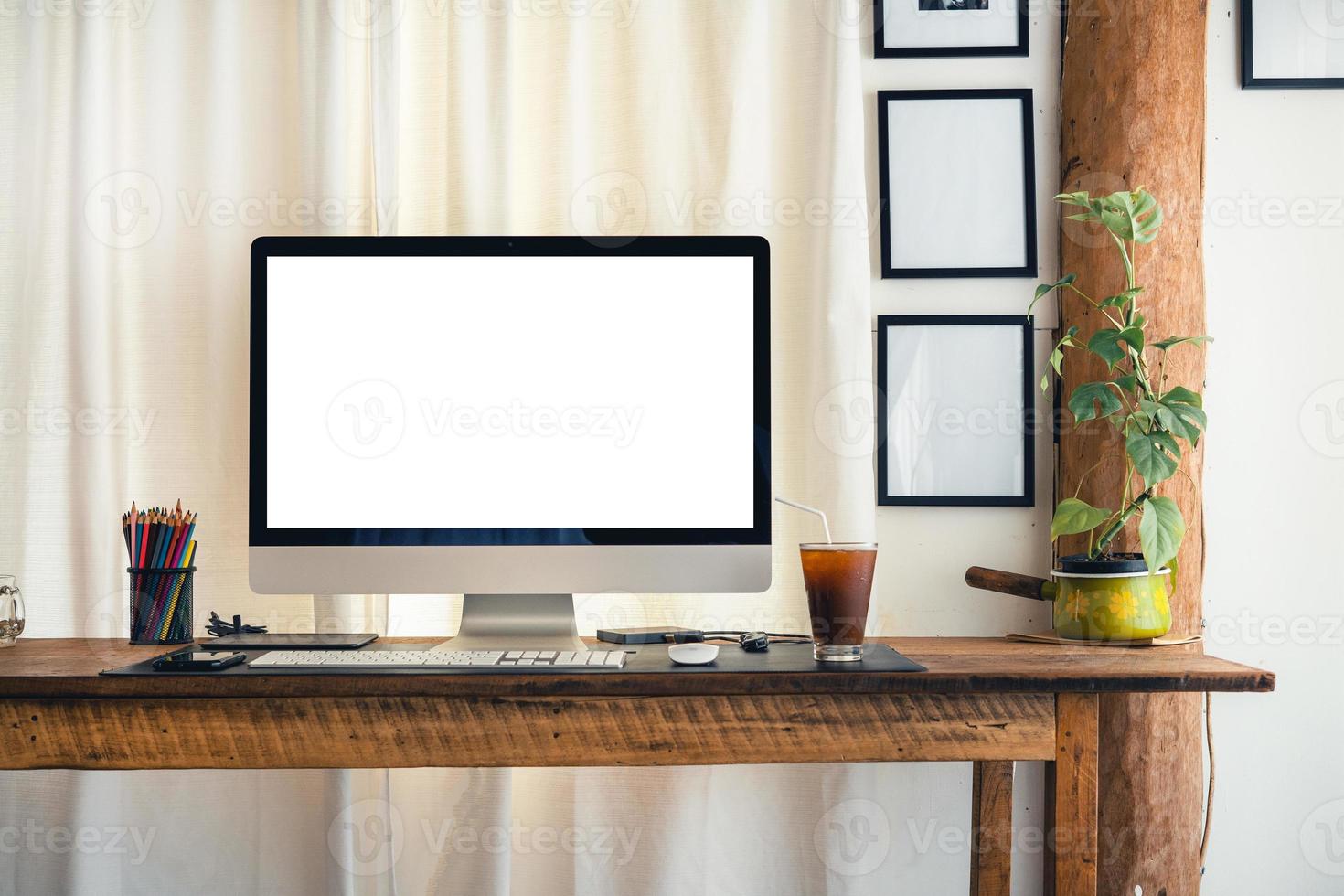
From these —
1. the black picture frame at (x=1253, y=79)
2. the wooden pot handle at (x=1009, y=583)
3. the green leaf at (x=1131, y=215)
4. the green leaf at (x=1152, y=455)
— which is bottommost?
the wooden pot handle at (x=1009, y=583)

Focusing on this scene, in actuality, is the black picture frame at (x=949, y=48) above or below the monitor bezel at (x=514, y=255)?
above

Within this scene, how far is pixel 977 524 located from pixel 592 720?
3.12 feet

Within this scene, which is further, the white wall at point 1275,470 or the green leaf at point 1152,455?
the white wall at point 1275,470

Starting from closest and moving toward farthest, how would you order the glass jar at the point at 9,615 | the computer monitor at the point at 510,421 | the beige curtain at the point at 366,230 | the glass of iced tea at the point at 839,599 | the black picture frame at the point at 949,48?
the glass of iced tea at the point at 839,599 → the computer monitor at the point at 510,421 → the glass jar at the point at 9,615 → the beige curtain at the point at 366,230 → the black picture frame at the point at 949,48

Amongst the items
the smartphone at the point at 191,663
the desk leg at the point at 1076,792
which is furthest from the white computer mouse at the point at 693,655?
the smartphone at the point at 191,663

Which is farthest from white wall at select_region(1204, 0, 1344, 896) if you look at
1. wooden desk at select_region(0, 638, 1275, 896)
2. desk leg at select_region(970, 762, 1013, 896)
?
wooden desk at select_region(0, 638, 1275, 896)

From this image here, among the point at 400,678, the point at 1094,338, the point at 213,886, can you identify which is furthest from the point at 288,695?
the point at 1094,338

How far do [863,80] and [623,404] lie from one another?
0.89 meters

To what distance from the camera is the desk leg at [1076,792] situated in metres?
1.12

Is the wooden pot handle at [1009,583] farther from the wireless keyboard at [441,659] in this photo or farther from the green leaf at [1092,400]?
the wireless keyboard at [441,659]

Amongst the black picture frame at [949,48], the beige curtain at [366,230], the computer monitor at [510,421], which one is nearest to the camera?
the computer monitor at [510,421]

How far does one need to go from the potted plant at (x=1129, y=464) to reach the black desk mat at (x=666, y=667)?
0.37 metres

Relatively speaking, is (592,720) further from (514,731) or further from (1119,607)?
(1119,607)

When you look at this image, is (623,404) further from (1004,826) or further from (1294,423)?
(1294,423)
